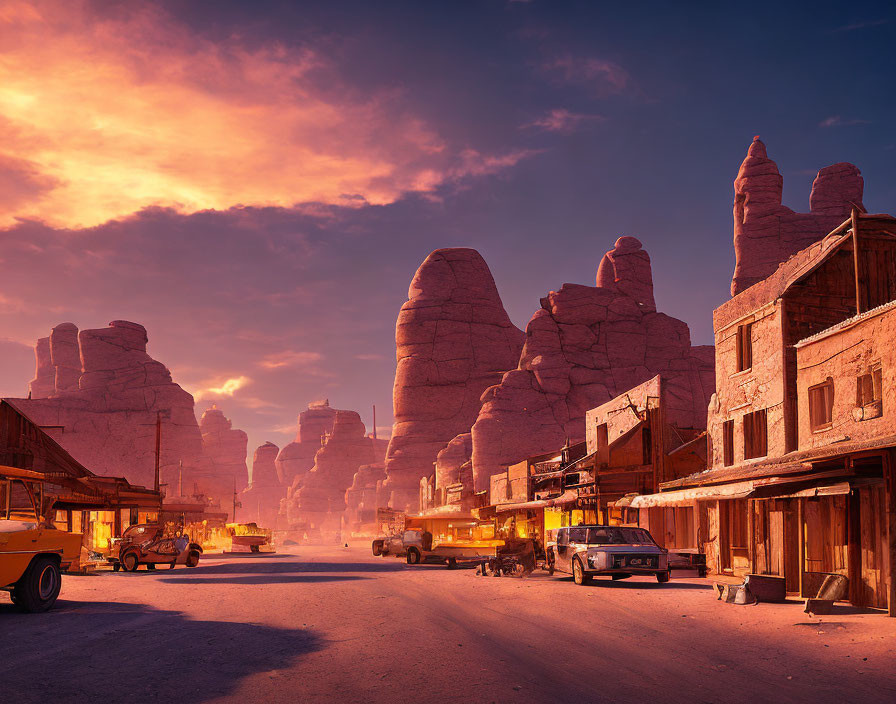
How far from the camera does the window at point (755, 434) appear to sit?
1017 inches

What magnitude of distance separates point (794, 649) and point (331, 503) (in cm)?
18028

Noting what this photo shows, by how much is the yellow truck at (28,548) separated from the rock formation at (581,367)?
217ft

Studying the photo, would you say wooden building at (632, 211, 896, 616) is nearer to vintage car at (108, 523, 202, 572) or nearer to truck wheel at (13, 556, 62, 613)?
truck wheel at (13, 556, 62, 613)

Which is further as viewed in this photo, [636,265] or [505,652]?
[636,265]

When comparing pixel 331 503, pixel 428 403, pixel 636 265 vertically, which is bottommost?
pixel 331 503

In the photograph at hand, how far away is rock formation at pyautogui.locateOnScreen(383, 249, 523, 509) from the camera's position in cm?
11100

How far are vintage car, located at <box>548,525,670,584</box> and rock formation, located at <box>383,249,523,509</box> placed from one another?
85.8 meters

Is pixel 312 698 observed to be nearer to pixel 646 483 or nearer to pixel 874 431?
pixel 874 431

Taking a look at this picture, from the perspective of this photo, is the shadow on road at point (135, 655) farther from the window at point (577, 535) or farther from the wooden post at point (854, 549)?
the window at point (577, 535)

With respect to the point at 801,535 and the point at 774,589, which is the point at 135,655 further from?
the point at 801,535

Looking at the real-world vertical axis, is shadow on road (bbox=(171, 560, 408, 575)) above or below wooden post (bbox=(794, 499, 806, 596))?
below

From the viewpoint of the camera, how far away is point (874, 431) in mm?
17188

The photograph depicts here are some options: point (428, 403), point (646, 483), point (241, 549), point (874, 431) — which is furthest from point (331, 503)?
point (874, 431)

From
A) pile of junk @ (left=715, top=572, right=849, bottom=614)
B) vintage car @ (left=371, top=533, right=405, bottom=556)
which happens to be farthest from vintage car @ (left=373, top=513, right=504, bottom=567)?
pile of junk @ (left=715, top=572, right=849, bottom=614)
